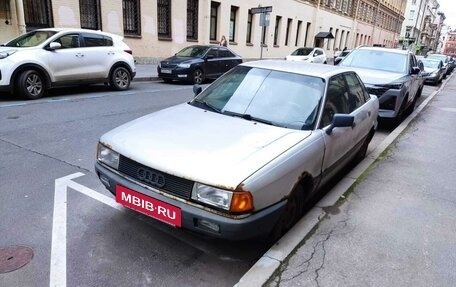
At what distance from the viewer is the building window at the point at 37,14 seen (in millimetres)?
13422

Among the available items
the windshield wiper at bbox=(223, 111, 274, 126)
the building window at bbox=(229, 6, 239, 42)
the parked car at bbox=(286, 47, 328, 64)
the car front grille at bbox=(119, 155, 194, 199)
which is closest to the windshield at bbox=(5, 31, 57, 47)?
the windshield wiper at bbox=(223, 111, 274, 126)

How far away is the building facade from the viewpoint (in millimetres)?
13969

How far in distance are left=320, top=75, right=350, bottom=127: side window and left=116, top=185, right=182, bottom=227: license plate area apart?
1.75 metres

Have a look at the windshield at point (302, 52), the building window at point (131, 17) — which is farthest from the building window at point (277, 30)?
the building window at point (131, 17)

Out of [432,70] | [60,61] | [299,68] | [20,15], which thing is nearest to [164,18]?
[20,15]

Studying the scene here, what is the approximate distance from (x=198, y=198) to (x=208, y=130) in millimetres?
818

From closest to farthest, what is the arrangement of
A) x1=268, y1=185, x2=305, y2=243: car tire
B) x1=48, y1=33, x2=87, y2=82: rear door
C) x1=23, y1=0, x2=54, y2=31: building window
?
1. x1=268, y1=185, x2=305, y2=243: car tire
2. x1=48, y1=33, x2=87, y2=82: rear door
3. x1=23, y1=0, x2=54, y2=31: building window

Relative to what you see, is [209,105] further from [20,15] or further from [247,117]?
[20,15]

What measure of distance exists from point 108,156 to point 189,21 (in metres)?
18.9

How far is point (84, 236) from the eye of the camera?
3.20 metres

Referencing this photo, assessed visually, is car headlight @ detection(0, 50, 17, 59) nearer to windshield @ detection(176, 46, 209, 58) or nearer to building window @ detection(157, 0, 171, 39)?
windshield @ detection(176, 46, 209, 58)

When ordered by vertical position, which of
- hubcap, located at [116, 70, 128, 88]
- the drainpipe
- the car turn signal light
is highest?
the drainpipe

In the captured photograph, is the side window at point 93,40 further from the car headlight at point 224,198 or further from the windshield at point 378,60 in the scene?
the car headlight at point 224,198

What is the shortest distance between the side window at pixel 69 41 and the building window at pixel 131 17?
25.7 ft
